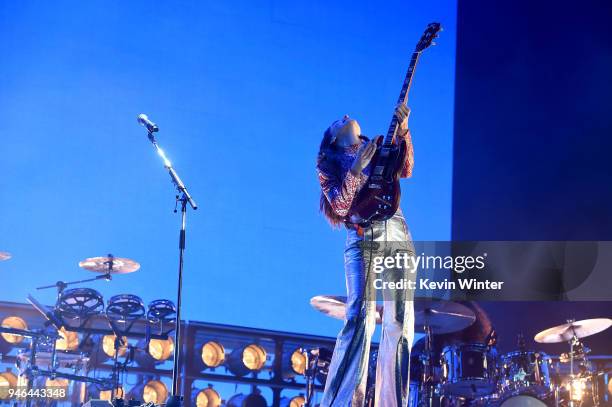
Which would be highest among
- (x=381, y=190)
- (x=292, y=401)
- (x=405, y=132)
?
(x=405, y=132)

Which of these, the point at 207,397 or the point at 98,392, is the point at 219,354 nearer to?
the point at 207,397

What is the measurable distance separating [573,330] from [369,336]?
316 cm

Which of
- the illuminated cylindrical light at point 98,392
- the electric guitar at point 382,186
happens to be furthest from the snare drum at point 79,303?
the electric guitar at point 382,186

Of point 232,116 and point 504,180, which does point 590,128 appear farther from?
point 232,116

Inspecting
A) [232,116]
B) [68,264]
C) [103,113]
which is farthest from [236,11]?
[68,264]

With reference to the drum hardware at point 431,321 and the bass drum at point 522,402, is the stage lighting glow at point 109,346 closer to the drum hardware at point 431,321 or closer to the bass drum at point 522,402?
the drum hardware at point 431,321

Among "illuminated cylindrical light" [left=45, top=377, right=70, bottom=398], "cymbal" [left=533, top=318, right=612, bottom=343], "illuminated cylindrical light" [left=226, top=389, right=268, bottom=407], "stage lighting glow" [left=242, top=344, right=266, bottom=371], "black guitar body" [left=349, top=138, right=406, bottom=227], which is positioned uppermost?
"black guitar body" [left=349, top=138, right=406, bottom=227]

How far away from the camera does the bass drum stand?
15.6ft

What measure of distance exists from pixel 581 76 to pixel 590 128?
0.43 metres

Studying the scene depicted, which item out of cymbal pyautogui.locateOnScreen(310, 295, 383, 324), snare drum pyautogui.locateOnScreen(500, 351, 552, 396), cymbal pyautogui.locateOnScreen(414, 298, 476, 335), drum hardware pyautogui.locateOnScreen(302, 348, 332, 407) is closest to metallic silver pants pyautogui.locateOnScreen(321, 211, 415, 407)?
cymbal pyautogui.locateOnScreen(310, 295, 383, 324)

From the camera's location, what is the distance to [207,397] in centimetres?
590

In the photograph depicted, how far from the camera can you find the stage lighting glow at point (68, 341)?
19.3ft

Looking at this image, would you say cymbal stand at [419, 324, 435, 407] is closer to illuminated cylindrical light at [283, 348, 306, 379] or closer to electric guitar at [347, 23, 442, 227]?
illuminated cylindrical light at [283, 348, 306, 379]

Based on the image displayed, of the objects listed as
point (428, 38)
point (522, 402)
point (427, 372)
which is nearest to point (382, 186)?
point (428, 38)
